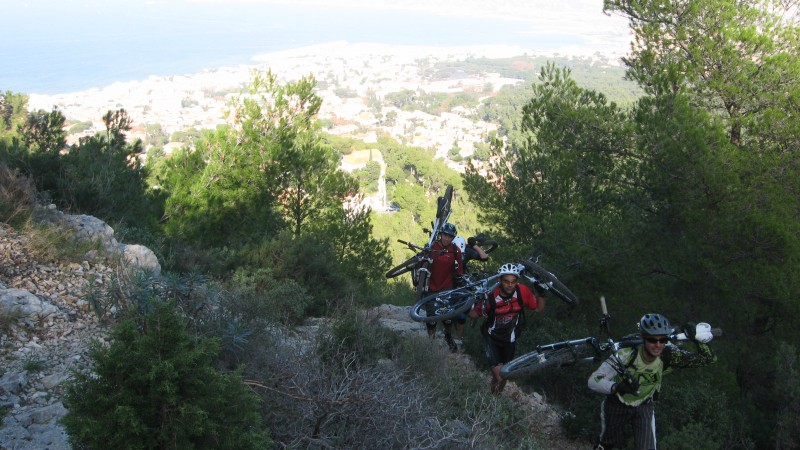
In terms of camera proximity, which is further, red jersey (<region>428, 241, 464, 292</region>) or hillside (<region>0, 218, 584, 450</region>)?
red jersey (<region>428, 241, 464, 292</region>)

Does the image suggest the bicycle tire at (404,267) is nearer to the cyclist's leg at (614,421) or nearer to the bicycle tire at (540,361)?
the bicycle tire at (540,361)

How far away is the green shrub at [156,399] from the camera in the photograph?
10.2ft

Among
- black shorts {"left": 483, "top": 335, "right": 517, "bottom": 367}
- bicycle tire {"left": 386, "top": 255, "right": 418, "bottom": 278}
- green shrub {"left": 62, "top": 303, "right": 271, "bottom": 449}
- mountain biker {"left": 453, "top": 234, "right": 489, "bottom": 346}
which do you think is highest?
green shrub {"left": 62, "top": 303, "right": 271, "bottom": 449}

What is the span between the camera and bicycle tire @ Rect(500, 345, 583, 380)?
5297 millimetres

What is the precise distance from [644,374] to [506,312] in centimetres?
158

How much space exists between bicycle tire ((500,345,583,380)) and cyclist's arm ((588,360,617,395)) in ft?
1.36

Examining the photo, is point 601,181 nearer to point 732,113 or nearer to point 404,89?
point 732,113

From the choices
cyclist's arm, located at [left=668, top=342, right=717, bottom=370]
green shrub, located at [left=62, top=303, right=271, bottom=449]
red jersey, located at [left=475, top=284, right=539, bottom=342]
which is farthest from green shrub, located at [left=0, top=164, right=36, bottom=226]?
cyclist's arm, located at [left=668, top=342, right=717, bottom=370]

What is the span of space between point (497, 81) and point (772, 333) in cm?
12526

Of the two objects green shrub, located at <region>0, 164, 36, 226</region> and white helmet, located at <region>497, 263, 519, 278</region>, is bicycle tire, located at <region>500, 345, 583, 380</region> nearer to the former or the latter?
white helmet, located at <region>497, 263, 519, 278</region>

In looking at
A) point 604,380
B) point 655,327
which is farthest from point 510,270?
point 655,327

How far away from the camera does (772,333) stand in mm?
8766

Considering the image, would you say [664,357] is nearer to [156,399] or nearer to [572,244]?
[156,399]

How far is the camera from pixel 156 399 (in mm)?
3205
